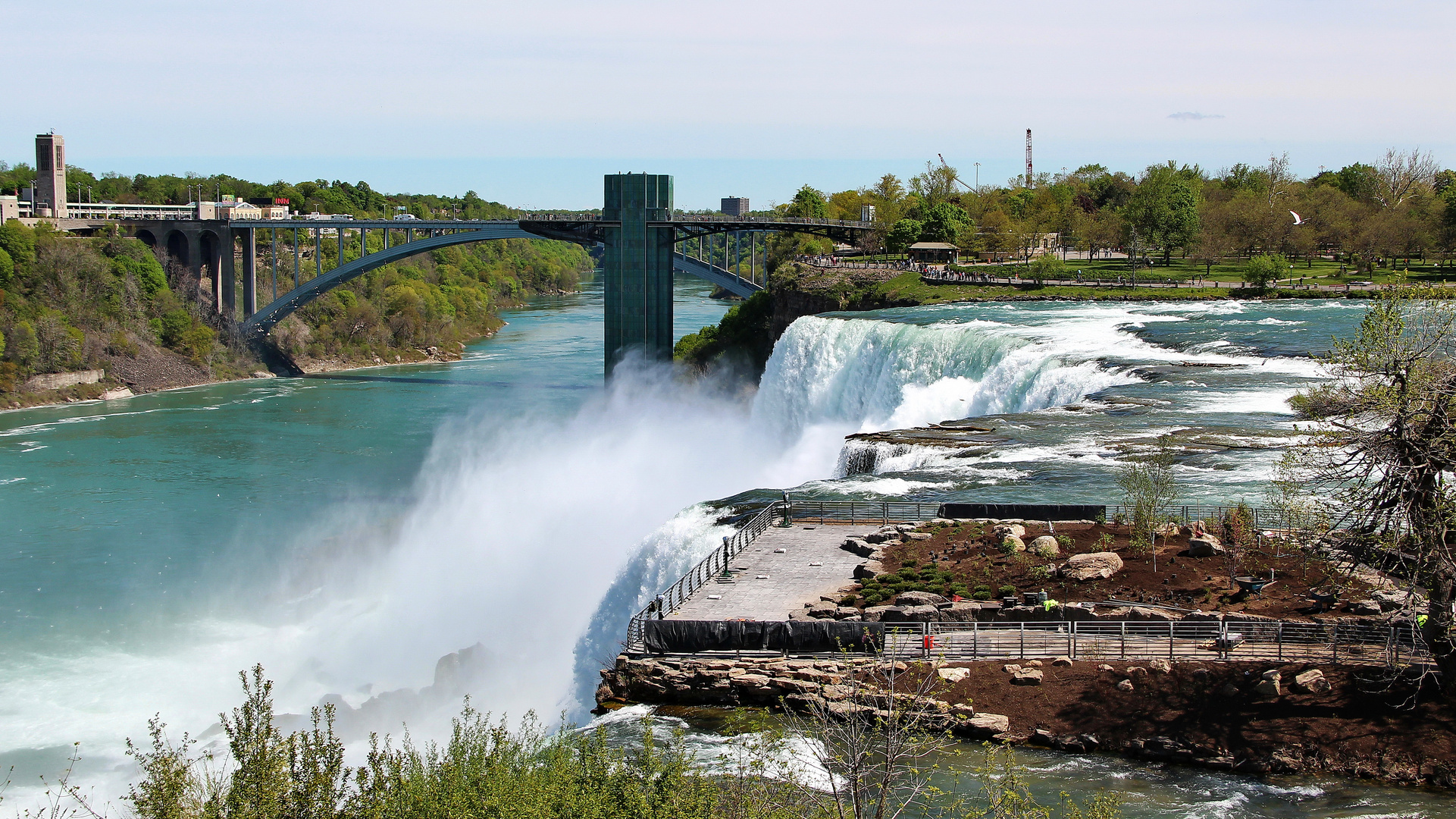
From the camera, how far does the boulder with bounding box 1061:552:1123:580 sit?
20172mm

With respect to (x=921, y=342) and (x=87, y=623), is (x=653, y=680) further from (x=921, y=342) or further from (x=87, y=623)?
(x=921, y=342)

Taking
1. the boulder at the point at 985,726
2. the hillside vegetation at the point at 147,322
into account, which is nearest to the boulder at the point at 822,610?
the boulder at the point at 985,726

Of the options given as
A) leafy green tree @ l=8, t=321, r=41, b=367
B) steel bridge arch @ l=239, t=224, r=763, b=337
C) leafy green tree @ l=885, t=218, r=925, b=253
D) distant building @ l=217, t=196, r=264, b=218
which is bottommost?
leafy green tree @ l=8, t=321, r=41, b=367

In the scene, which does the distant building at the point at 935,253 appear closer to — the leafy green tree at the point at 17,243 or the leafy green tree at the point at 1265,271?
the leafy green tree at the point at 1265,271

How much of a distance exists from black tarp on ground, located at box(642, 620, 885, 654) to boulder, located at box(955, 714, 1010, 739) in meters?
1.77

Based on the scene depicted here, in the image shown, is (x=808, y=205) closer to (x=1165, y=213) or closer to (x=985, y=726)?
(x=1165, y=213)

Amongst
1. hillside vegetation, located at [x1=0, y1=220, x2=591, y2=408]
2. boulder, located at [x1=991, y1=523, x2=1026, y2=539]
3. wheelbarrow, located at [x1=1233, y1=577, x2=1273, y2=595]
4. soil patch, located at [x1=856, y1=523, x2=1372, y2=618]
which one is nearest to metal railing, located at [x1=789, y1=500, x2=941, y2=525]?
boulder, located at [x1=991, y1=523, x2=1026, y2=539]

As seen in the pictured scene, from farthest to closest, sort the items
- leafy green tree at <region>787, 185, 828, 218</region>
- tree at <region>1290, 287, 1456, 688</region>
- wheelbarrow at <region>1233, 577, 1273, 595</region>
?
leafy green tree at <region>787, 185, 828, 218</region> → wheelbarrow at <region>1233, 577, 1273, 595</region> → tree at <region>1290, 287, 1456, 688</region>

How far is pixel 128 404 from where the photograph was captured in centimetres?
5884

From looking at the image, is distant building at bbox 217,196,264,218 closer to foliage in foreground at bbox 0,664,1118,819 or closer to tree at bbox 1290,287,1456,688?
foliage in foreground at bbox 0,664,1118,819

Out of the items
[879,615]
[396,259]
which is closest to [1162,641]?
[879,615]

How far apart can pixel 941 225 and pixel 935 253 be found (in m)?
1.75

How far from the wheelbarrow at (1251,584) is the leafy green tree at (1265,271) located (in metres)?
37.6

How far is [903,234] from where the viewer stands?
70500 mm
